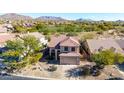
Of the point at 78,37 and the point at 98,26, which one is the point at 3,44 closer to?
the point at 78,37

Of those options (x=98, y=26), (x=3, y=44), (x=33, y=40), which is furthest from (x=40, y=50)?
(x=98, y=26)

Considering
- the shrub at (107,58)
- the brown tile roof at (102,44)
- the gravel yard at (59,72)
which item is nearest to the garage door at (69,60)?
the gravel yard at (59,72)

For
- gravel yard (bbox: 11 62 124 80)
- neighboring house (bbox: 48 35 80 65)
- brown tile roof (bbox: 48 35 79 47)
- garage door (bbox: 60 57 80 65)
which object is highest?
brown tile roof (bbox: 48 35 79 47)

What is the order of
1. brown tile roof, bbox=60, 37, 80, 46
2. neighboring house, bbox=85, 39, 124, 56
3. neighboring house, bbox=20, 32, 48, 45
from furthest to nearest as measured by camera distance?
neighboring house, bbox=20, 32, 48, 45 → brown tile roof, bbox=60, 37, 80, 46 → neighboring house, bbox=85, 39, 124, 56

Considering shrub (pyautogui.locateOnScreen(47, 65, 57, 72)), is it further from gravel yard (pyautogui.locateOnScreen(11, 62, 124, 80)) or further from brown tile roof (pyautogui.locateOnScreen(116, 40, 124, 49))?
brown tile roof (pyautogui.locateOnScreen(116, 40, 124, 49))

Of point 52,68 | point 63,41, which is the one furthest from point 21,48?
point 63,41

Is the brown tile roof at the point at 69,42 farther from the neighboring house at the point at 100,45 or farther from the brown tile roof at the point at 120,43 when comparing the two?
the brown tile roof at the point at 120,43

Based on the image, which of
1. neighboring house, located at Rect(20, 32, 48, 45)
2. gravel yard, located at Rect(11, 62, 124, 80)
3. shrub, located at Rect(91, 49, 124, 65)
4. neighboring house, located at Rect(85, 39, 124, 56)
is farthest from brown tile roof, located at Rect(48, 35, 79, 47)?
shrub, located at Rect(91, 49, 124, 65)

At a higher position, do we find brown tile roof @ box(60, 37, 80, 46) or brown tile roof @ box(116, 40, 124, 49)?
brown tile roof @ box(60, 37, 80, 46)
